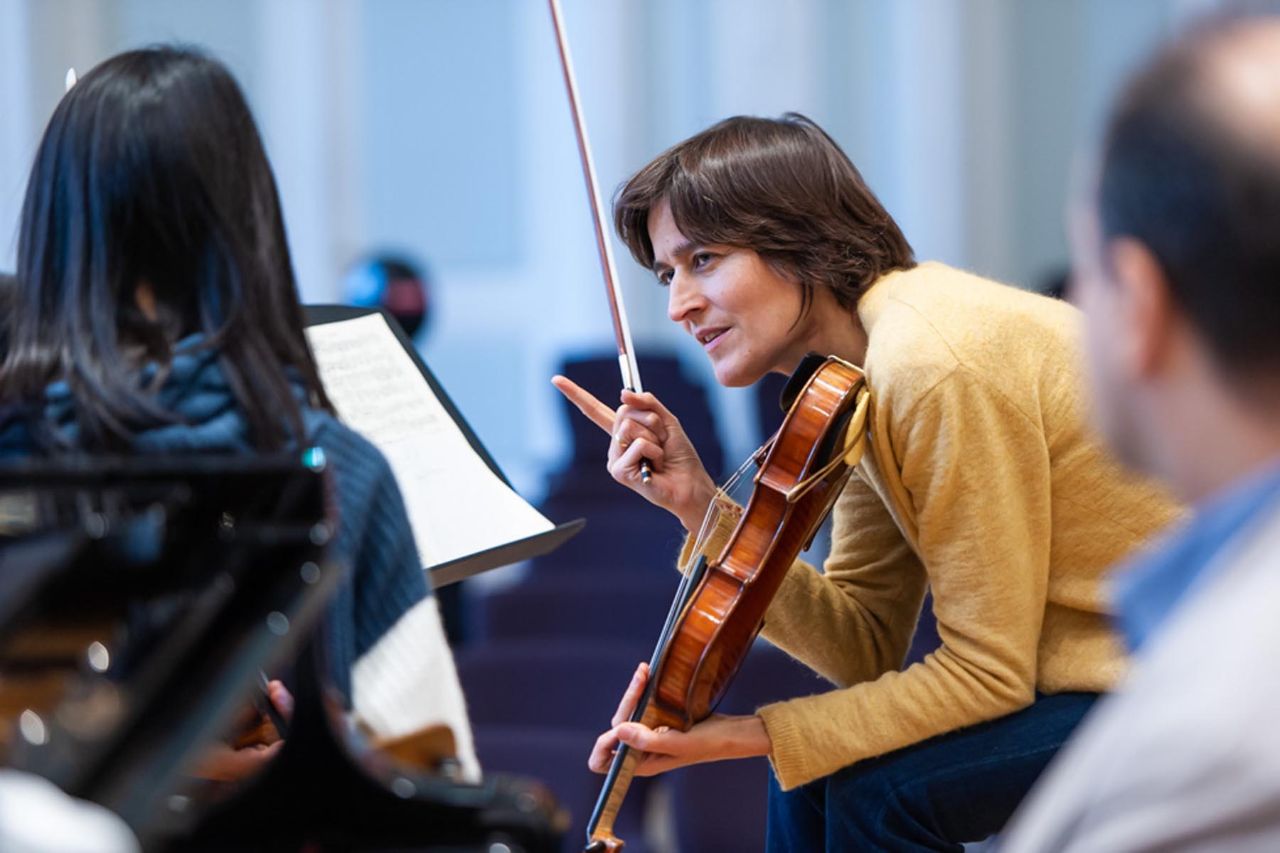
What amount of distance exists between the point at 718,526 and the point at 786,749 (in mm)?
251

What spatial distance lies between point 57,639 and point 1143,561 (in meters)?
0.67

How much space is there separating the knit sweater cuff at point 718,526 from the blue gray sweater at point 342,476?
1.70 feet

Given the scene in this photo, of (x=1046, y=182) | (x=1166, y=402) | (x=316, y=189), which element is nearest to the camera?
(x=1166, y=402)

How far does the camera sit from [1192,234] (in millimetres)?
954

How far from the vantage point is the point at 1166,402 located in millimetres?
991

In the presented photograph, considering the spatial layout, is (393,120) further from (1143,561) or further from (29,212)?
(1143,561)

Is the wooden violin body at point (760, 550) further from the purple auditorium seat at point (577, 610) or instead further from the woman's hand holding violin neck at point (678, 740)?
the purple auditorium seat at point (577, 610)

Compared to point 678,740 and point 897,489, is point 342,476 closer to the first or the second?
point 678,740

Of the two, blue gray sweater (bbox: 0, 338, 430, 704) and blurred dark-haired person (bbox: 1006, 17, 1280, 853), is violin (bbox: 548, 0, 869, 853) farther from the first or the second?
blurred dark-haired person (bbox: 1006, 17, 1280, 853)

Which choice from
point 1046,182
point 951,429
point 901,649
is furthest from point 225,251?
point 1046,182

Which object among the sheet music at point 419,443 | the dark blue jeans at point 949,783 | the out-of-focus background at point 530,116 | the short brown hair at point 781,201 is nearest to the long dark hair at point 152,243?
the sheet music at point 419,443

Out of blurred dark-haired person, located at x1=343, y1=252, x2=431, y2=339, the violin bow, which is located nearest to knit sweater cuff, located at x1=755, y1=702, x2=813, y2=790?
the violin bow

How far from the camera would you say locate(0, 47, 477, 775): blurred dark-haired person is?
52.3 inches

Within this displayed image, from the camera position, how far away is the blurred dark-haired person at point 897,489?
1.73 meters
